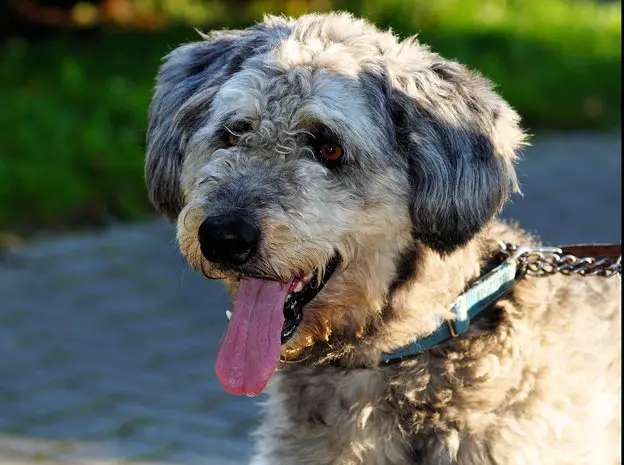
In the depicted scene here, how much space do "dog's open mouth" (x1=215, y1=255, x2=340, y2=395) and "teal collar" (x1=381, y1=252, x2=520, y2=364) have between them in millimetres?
359

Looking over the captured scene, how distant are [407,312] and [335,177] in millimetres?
532

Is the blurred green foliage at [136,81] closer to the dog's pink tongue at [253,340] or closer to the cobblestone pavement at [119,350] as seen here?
the cobblestone pavement at [119,350]

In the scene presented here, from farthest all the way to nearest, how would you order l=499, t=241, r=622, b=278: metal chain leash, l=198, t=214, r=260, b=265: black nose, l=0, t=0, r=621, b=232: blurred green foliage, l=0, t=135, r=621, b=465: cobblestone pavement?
l=0, t=0, r=621, b=232: blurred green foliage
l=0, t=135, r=621, b=465: cobblestone pavement
l=499, t=241, r=622, b=278: metal chain leash
l=198, t=214, r=260, b=265: black nose

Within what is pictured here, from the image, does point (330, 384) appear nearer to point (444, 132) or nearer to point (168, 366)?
point (444, 132)

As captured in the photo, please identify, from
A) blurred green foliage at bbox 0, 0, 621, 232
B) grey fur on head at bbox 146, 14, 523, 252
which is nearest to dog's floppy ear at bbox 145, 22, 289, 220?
grey fur on head at bbox 146, 14, 523, 252

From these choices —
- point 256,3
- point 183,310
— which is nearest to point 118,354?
point 183,310

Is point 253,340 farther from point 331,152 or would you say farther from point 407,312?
point 331,152

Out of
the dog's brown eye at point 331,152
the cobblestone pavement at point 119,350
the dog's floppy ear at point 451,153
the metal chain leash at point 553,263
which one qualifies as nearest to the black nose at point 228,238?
the dog's brown eye at point 331,152

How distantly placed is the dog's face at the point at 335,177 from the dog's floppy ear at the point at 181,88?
0.11m

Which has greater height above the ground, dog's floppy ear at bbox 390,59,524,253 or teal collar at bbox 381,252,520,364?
dog's floppy ear at bbox 390,59,524,253

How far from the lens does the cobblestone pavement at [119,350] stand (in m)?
6.15

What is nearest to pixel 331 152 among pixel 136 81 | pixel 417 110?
pixel 417 110

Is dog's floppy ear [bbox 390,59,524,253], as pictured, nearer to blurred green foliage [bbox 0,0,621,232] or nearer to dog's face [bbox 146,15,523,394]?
dog's face [bbox 146,15,523,394]

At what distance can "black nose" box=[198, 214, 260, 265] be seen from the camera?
3764 millimetres
